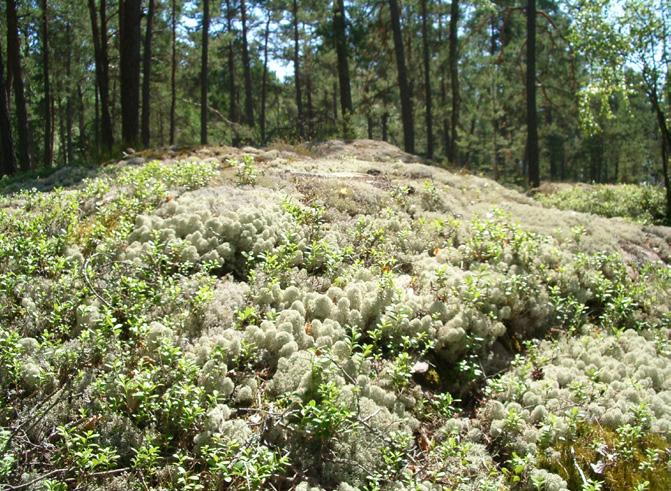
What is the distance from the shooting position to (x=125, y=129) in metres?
12.1

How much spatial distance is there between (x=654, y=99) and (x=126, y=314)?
1370cm

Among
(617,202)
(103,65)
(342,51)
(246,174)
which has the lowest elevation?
(617,202)

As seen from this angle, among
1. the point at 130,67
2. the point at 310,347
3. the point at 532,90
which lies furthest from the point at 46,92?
the point at 310,347

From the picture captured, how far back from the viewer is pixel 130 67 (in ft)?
39.3

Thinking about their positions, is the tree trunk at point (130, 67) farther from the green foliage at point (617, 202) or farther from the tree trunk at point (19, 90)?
the green foliage at point (617, 202)

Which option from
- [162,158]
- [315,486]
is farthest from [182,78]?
[315,486]

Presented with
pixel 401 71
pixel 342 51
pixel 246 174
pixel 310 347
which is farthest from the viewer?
pixel 342 51

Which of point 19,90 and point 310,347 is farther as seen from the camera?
point 19,90

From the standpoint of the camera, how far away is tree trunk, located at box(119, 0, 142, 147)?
11859 millimetres

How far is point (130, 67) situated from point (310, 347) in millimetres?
10245

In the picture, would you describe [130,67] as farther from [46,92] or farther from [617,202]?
[617,202]

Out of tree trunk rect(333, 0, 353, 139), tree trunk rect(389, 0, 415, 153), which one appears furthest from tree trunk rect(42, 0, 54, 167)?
tree trunk rect(389, 0, 415, 153)

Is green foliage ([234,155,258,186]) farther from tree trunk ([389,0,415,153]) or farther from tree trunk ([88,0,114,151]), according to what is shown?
tree trunk ([389,0,415,153])

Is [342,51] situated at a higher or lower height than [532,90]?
higher
